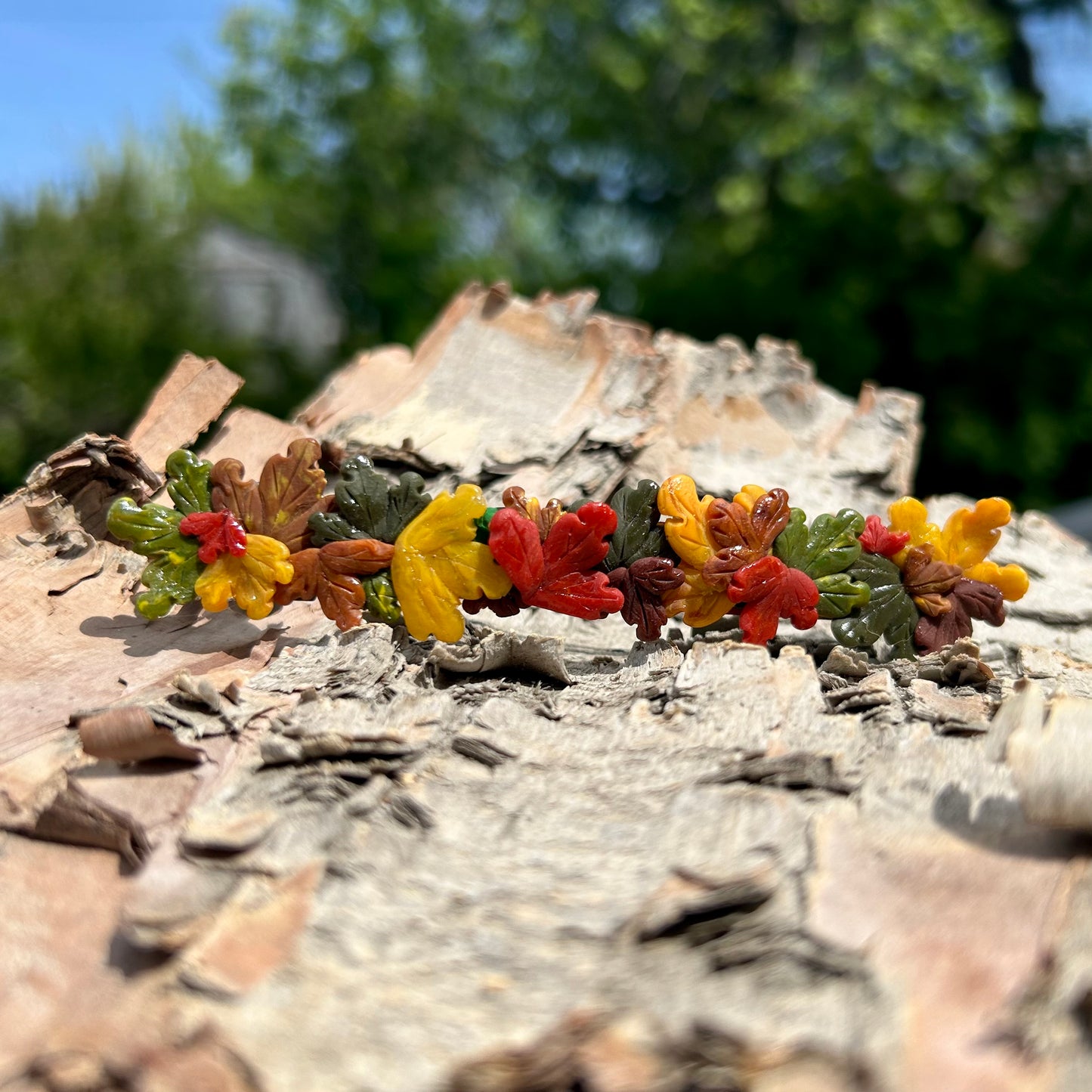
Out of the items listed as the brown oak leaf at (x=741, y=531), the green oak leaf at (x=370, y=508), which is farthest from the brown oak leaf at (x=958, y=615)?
the green oak leaf at (x=370, y=508)

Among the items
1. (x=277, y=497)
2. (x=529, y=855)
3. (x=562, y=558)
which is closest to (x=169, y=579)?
(x=277, y=497)

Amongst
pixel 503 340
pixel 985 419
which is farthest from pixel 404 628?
pixel 985 419

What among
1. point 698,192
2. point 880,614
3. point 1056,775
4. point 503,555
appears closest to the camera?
point 1056,775

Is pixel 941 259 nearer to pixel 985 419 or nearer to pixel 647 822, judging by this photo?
pixel 985 419

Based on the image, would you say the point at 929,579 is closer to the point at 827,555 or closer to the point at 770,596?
the point at 827,555

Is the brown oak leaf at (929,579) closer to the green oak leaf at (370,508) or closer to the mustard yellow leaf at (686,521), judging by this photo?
the mustard yellow leaf at (686,521)
